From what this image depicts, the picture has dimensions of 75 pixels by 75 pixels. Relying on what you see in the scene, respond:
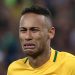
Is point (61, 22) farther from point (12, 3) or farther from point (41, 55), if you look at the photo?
point (41, 55)

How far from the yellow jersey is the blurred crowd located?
321cm

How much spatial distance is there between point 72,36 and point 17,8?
1.77m

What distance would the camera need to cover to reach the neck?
5.11 m

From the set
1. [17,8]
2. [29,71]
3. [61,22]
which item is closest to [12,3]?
[17,8]

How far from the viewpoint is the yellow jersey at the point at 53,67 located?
16.3 feet

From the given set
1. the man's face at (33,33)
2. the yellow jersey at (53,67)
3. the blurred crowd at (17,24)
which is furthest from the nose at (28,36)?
the blurred crowd at (17,24)

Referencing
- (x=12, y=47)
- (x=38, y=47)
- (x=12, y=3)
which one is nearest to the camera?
(x=38, y=47)

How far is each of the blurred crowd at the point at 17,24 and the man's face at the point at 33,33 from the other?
140 inches

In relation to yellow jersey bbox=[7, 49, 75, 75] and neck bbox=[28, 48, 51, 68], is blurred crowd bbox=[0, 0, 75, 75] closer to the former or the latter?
yellow jersey bbox=[7, 49, 75, 75]

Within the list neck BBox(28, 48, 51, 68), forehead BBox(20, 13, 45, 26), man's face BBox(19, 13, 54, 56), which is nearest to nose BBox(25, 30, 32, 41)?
Answer: man's face BBox(19, 13, 54, 56)

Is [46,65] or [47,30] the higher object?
[47,30]

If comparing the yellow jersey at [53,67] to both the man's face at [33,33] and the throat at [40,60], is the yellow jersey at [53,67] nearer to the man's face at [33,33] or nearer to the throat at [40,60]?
the throat at [40,60]

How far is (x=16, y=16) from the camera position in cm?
1045

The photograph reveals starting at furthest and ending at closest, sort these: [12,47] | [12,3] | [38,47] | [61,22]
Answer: [12,3] → [61,22] → [12,47] → [38,47]
